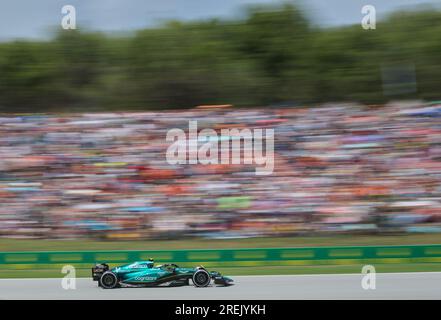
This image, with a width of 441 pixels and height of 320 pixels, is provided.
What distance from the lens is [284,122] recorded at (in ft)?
44.1

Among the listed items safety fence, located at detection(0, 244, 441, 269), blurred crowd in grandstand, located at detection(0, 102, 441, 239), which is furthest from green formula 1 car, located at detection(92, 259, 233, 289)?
blurred crowd in grandstand, located at detection(0, 102, 441, 239)

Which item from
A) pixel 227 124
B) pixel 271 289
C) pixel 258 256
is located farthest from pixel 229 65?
pixel 271 289

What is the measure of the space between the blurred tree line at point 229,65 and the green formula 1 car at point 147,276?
332 inches

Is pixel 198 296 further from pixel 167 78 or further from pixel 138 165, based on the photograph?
pixel 167 78

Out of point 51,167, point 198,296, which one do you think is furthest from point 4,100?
point 198,296

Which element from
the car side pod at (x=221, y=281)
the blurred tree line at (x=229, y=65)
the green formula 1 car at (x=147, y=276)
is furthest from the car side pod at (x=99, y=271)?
the blurred tree line at (x=229, y=65)

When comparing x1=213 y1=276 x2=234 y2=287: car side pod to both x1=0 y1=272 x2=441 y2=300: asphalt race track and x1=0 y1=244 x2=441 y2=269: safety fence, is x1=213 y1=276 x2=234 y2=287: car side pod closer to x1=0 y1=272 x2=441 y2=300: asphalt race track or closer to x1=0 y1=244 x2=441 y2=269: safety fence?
x1=0 y1=272 x2=441 y2=300: asphalt race track

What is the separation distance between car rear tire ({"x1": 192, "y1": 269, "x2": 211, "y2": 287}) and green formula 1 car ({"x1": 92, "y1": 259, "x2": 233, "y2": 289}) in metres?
0.02

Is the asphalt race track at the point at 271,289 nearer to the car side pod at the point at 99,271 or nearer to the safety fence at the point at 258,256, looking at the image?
the car side pod at the point at 99,271

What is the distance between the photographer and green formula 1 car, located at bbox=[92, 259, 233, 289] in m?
8.02

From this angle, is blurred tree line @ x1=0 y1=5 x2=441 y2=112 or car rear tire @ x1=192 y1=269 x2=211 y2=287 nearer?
car rear tire @ x1=192 y1=269 x2=211 y2=287

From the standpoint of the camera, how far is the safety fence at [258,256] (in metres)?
9.44

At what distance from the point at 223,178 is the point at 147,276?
4.32 meters

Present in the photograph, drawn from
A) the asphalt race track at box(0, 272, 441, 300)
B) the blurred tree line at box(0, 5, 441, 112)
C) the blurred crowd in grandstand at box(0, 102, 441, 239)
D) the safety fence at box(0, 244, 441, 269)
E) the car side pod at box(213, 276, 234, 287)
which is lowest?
the asphalt race track at box(0, 272, 441, 300)
